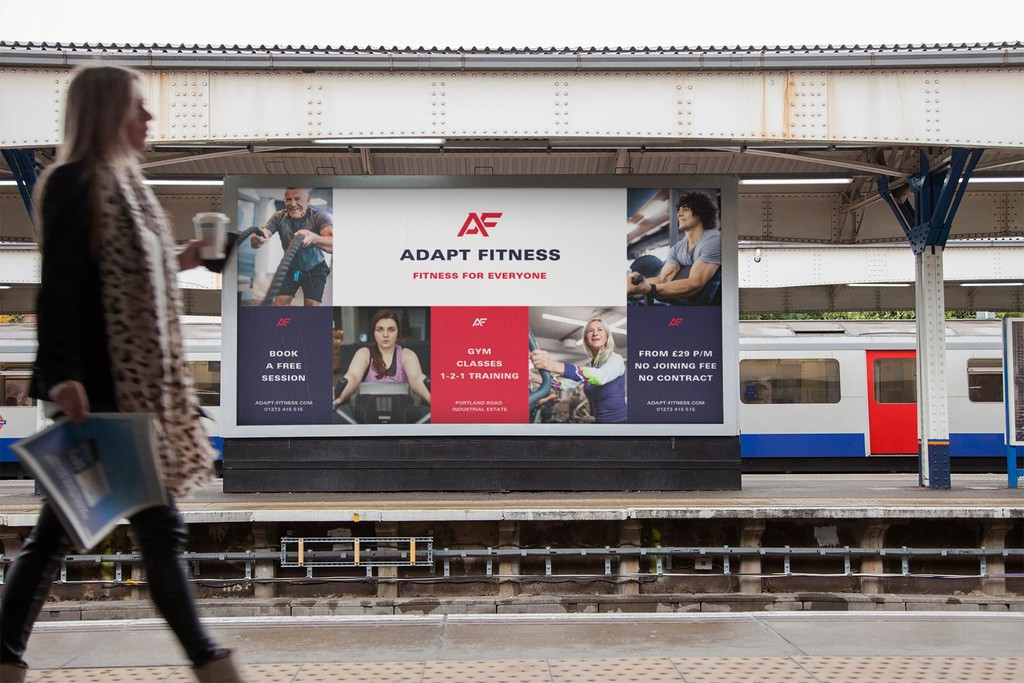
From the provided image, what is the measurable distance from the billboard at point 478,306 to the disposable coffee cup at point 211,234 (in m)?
8.42

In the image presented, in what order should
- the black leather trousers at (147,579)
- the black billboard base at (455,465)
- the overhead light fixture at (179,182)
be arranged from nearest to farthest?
1. the black leather trousers at (147,579)
2. the black billboard base at (455,465)
3. the overhead light fixture at (179,182)

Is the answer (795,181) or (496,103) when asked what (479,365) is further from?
(795,181)

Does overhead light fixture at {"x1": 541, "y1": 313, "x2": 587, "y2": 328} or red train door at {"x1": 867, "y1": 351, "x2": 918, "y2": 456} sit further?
red train door at {"x1": 867, "y1": 351, "x2": 918, "y2": 456}

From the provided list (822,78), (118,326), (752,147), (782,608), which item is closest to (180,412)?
(118,326)

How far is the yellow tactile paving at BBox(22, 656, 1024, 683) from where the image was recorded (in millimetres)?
4426

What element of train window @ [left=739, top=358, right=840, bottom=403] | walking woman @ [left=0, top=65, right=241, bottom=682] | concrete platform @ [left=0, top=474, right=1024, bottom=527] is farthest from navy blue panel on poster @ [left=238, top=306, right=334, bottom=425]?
train window @ [left=739, top=358, right=840, bottom=403]

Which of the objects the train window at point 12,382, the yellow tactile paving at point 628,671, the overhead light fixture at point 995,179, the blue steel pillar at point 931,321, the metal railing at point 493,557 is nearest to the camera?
the yellow tactile paving at point 628,671

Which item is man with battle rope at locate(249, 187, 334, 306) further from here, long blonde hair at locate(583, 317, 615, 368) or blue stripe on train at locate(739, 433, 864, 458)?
blue stripe on train at locate(739, 433, 864, 458)

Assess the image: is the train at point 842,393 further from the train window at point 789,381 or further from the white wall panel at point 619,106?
the white wall panel at point 619,106

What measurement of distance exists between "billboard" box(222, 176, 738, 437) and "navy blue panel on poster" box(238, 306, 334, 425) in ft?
0.05

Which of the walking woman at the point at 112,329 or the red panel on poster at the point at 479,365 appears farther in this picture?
the red panel on poster at the point at 479,365

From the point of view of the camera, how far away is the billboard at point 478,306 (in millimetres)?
11430

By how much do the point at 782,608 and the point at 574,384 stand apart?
11.8 feet

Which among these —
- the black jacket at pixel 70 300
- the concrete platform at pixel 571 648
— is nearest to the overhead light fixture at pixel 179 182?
the concrete platform at pixel 571 648
